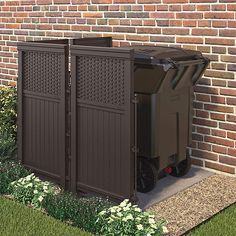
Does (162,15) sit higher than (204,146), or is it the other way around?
(162,15)

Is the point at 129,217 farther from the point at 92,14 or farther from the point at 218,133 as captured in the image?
the point at 92,14

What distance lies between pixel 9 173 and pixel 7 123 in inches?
52.3

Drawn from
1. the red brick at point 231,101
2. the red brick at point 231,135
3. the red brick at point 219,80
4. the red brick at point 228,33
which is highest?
the red brick at point 228,33

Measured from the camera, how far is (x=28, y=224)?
479 centimetres

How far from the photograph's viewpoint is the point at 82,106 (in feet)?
17.5

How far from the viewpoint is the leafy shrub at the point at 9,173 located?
5.70 m

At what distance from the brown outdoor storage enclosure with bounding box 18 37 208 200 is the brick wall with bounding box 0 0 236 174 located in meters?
0.51

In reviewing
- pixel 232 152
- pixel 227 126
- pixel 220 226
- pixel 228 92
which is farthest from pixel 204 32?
pixel 220 226

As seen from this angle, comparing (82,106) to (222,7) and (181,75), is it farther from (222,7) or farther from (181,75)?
(222,7)

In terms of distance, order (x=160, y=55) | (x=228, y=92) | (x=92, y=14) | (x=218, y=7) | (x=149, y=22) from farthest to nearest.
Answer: (x=92, y=14), (x=149, y=22), (x=228, y=92), (x=218, y=7), (x=160, y=55)

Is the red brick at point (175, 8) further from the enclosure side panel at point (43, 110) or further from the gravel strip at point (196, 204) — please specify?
the gravel strip at point (196, 204)

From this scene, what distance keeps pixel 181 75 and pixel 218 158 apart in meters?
1.46

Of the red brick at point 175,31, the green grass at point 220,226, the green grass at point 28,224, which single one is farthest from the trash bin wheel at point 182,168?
the green grass at point 28,224

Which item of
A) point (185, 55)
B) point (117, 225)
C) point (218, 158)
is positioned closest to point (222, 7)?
point (185, 55)
